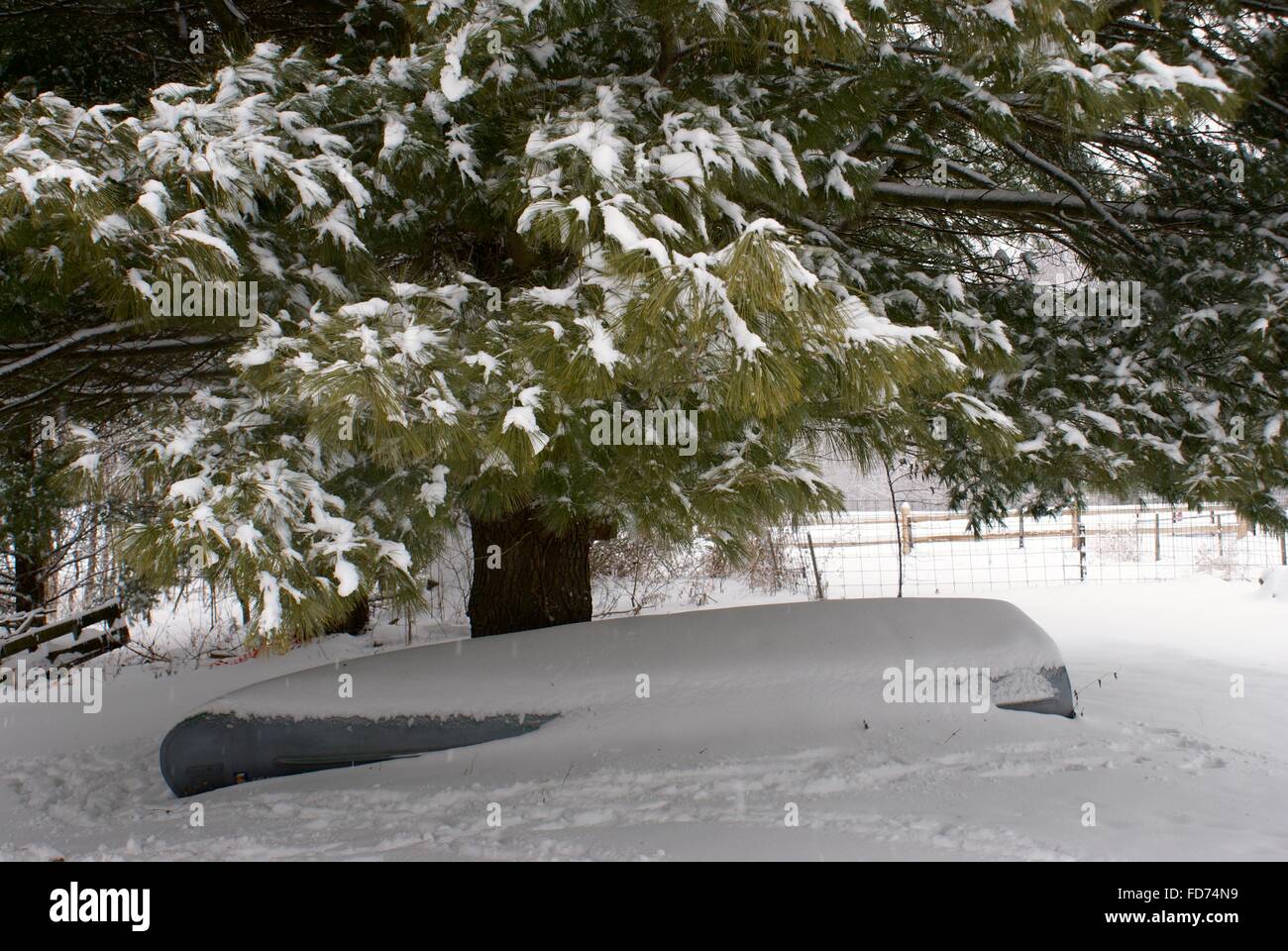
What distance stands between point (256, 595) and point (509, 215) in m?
1.76

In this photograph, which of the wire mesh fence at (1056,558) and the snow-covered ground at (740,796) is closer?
the snow-covered ground at (740,796)

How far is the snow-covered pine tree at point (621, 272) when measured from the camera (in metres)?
2.51

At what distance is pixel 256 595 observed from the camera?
2.46 m

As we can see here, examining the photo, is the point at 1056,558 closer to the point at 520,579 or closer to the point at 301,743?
the point at 520,579

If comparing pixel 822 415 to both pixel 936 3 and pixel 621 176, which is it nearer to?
pixel 621 176

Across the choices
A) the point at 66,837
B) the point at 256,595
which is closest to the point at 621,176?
the point at 256,595

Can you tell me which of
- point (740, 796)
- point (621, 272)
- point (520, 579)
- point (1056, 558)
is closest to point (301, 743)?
point (520, 579)

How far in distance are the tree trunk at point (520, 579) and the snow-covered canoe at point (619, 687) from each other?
0.47m

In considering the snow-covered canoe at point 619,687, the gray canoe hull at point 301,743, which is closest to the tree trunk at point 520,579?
the snow-covered canoe at point 619,687

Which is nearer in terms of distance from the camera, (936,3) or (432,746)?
(936,3)

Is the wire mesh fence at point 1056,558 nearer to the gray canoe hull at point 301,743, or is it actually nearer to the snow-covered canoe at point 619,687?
the snow-covered canoe at point 619,687

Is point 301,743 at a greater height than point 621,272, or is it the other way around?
point 621,272

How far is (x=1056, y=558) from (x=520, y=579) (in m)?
13.4

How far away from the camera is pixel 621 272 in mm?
2340
